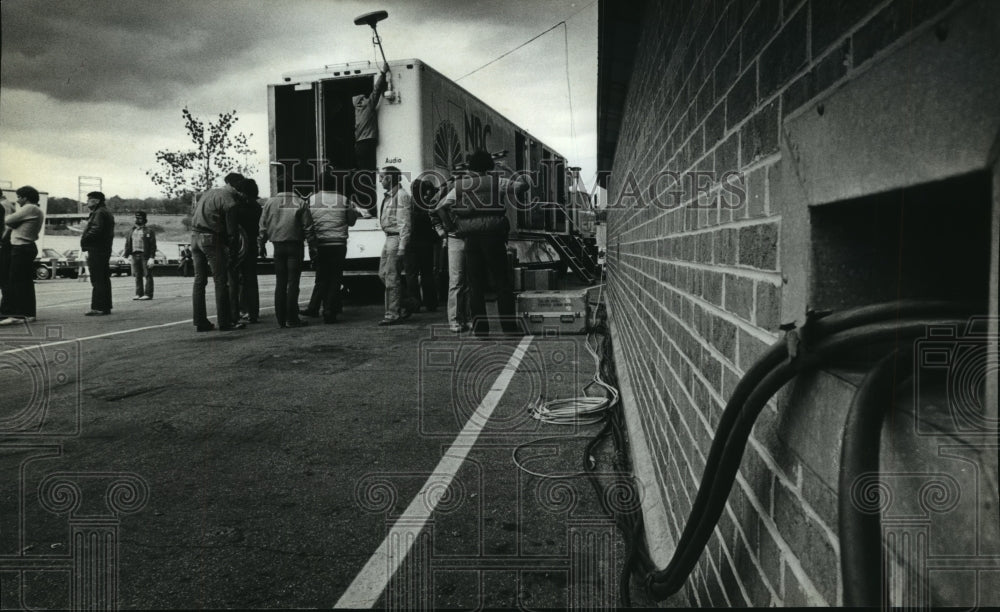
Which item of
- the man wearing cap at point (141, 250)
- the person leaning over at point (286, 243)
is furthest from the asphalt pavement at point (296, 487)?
the man wearing cap at point (141, 250)

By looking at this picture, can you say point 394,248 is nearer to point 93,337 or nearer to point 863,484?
point 93,337

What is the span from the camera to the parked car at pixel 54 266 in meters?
27.2

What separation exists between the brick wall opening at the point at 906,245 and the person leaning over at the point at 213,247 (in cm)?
875

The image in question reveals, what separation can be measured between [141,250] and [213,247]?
264 inches

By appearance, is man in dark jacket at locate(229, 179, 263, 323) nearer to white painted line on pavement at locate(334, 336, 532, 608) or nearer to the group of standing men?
the group of standing men

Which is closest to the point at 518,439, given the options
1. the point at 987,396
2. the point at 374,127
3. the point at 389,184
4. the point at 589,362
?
the point at 589,362

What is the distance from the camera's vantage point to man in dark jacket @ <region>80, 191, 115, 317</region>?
10836mm

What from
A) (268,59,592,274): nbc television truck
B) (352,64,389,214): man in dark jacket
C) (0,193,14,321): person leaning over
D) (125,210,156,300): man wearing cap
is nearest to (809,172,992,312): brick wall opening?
(268,59,592,274): nbc television truck

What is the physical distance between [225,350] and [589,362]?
3909 mm

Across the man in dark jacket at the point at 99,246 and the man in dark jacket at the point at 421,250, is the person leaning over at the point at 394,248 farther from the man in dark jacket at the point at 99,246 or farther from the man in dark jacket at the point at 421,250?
the man in dark jacket at the point at 99,246

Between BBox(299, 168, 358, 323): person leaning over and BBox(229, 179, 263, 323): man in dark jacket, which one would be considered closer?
BBox(229, 179, 263, 323): man in dark jacket

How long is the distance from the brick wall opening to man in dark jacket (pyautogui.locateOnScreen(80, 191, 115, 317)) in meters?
11.9

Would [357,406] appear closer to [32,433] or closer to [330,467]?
[330,467]

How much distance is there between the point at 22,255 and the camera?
9688mm
